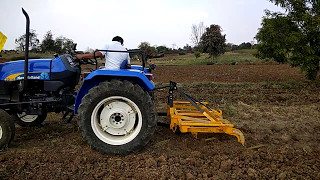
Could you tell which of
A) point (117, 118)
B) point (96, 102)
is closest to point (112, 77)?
point (96, 102)

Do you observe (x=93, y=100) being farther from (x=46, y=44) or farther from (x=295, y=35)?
(x=46, y=44)

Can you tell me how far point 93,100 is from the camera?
3699mm

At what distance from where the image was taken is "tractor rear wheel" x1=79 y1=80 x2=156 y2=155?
371cm

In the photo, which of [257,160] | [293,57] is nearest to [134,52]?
[257,160]

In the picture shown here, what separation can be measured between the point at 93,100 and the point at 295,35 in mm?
9345

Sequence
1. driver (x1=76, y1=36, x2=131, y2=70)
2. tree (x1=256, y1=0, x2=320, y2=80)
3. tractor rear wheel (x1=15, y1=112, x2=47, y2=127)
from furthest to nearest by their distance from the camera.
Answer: tree (x1=256, y1=0, x2=320, y2=80) → tractor rear wheel (x1=15, y1=112, x2=47, y2=127) → driver (x1=76, y1=36, x2=131, y2=70)

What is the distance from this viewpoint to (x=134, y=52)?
4148 millimetres

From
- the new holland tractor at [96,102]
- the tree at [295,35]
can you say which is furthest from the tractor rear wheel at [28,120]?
the tree at [295,35]

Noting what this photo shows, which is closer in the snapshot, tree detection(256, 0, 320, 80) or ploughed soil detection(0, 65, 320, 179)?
ploughed soil detection(0, 65, 320, 179)

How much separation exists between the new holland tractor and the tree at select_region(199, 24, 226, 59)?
25218mm

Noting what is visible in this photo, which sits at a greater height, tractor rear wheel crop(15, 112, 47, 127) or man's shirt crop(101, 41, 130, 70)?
man's shirt crop(101, 41, 130, 70)

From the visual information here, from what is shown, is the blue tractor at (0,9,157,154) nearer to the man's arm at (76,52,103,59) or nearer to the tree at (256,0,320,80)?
the man's arm at (76,52,103,59)

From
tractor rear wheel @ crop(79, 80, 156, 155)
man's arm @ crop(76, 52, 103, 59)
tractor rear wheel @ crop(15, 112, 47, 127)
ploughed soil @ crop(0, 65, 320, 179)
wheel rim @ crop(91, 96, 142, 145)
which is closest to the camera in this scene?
ploughed soil @ crop(0, 65, 320, 179)

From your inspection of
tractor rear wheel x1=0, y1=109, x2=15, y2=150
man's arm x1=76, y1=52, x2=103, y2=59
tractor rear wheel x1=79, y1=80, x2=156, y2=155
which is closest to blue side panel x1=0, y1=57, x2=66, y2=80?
man's arm x1=76, y1=52, x2=103, y2=59
